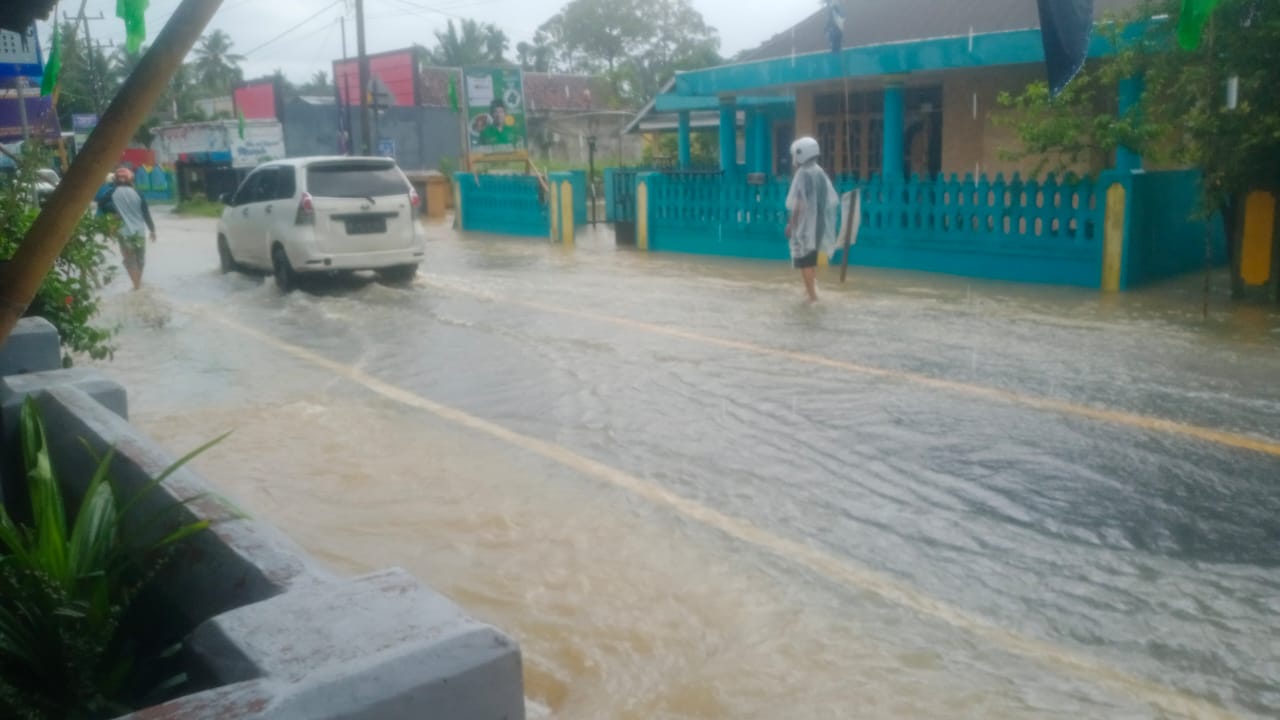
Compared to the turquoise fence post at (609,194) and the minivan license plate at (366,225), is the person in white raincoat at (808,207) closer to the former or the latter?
the minivan license plate at (366,225)

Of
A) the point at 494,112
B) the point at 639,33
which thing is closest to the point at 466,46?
the point at 639,33

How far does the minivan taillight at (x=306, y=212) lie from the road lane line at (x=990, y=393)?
4.10 meters

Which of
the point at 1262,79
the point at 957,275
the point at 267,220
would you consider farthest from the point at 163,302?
the point at 1262,79

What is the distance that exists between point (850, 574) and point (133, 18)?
3.96 m

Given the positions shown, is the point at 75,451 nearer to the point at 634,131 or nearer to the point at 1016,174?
the point at 1016,174

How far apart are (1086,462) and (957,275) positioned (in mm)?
8918

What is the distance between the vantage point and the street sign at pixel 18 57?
798 cm

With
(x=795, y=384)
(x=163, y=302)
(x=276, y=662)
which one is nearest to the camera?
(x=276, y=662)

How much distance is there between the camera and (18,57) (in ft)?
26.3

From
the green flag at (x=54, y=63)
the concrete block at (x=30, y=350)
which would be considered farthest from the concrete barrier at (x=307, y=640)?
the concrete block at (x=30, y=350)

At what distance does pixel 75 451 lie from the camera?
4043 mm

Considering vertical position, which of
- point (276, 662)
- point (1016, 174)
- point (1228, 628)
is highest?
point (1016, 174)

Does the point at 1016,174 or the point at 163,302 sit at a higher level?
the point at 1016,174

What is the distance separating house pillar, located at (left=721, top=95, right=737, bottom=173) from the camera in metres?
23.0
